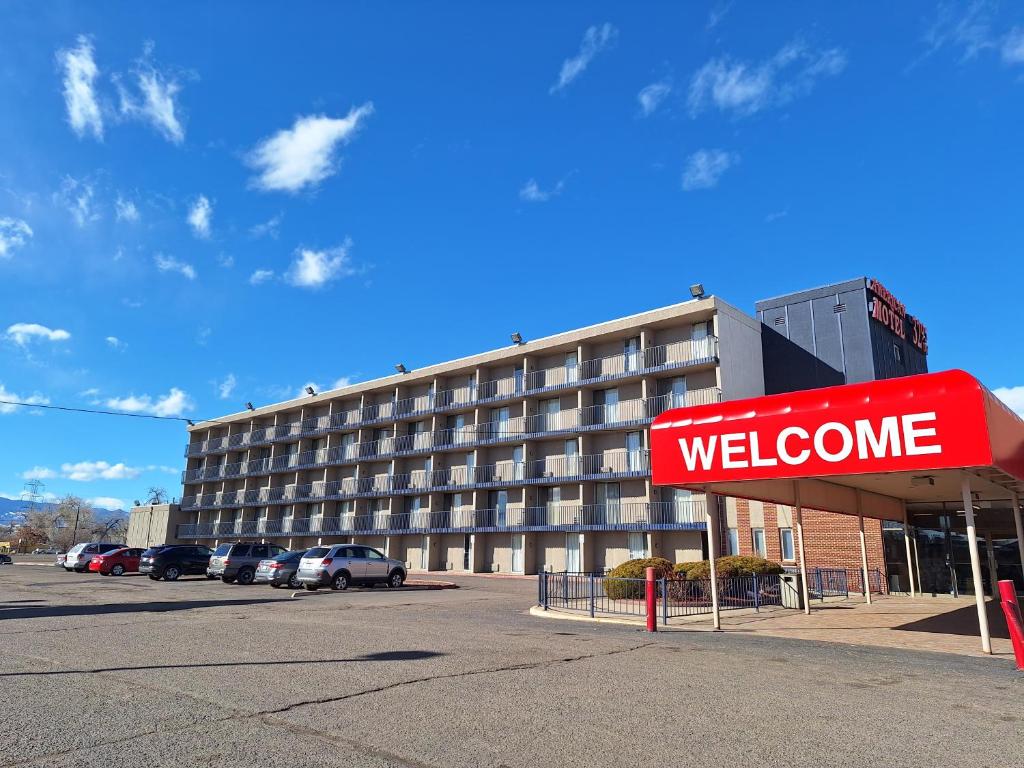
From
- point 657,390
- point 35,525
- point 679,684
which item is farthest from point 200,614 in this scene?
point 35,525

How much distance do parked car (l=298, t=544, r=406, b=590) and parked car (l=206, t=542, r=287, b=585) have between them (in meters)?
4.09

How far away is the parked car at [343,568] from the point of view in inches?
971

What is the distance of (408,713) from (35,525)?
192707 mm

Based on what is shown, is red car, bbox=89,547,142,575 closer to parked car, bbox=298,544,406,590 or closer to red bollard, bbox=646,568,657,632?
parked car, bbox=298,544,406,590

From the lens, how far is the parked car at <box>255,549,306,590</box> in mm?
26234

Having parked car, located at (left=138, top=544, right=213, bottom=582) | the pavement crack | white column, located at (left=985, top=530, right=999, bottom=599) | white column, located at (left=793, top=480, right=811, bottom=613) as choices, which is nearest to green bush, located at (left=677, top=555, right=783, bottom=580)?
white column, located at (left=793, top=480, right=811, bottom=613)

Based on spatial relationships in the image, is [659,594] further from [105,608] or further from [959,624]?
[105,608]

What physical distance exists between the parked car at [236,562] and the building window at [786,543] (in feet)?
70.1

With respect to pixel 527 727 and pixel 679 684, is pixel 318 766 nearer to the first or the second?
pixel 527 727

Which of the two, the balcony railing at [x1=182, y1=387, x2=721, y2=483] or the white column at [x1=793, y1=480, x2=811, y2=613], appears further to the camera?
the balcony railing at [x1=182, y1=387, x2=721, y2=483]

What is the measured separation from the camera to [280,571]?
86.0ft

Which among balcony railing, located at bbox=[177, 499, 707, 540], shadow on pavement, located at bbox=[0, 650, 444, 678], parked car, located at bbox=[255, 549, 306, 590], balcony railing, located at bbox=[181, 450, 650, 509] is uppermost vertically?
balcony railing, located at bbox=[181, 450, 650, 509]

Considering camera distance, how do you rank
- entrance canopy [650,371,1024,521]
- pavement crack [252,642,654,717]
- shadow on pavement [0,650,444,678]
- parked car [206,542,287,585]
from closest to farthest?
pavement crack [252,642,654,717], shadow on pavement [0,650,444,678], entrance canopy [650,371,1024,521], parked car [206,542,287,585]

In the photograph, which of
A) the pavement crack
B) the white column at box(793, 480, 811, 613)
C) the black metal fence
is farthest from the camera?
the black metal fence
